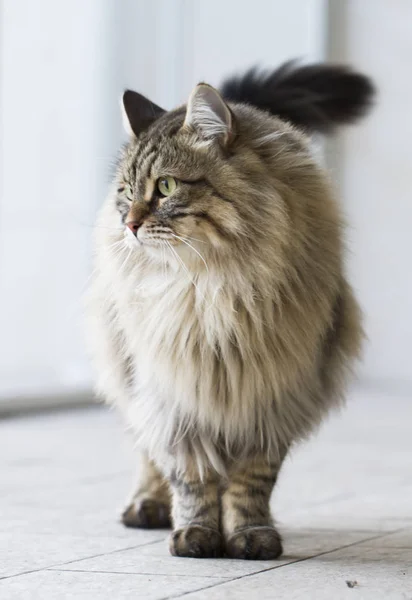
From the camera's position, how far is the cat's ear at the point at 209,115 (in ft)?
6.25

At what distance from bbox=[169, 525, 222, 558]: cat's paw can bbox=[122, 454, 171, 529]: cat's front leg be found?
1.15ft

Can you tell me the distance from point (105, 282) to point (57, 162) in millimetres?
3026

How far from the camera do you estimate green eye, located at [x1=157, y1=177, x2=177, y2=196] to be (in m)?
1.88

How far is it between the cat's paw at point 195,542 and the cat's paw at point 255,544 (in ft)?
0.10

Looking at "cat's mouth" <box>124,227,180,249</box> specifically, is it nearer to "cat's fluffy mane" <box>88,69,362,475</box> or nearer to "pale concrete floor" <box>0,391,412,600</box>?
"cat's fluffy mane" <box>88,69,362,475</box>

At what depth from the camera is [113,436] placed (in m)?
3.92

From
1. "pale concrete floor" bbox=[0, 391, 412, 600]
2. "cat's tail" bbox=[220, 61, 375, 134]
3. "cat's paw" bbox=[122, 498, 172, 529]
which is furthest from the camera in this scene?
"cat's tail" bbox=[220, 61, 375, 134]

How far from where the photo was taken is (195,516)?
195 centimetres

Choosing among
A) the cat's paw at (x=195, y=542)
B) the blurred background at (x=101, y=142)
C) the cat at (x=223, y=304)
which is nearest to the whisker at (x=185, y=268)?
the cat at (x=223, y=304)

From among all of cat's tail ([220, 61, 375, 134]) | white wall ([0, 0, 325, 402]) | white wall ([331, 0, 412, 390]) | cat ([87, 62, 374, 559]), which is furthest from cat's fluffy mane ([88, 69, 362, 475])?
white wall ([331, 0, 412, 390])

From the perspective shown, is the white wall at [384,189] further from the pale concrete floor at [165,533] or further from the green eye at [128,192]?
the green eye at [128,192]

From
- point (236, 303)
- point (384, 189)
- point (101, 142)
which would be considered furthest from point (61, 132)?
point (236, 303)

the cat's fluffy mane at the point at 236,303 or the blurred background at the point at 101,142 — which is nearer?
the cat's fluffy mane at the point at 236,303

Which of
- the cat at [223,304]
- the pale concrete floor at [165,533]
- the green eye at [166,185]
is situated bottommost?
the pale concrete floor at [165,533]
